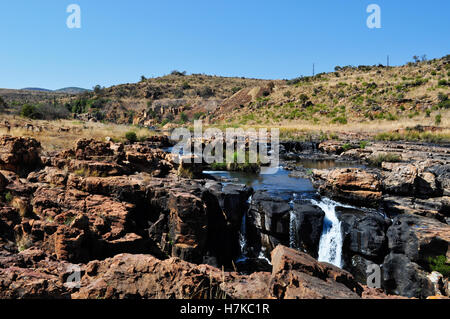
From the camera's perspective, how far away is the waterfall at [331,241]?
7969 millimetres

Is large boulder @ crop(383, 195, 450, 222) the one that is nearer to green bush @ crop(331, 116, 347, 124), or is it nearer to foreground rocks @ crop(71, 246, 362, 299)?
foreground rocks @ crop(71, 246, 362, 299)

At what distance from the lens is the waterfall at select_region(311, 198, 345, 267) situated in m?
7.97

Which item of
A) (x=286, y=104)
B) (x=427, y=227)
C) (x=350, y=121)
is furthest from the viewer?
(x=286, y=104)

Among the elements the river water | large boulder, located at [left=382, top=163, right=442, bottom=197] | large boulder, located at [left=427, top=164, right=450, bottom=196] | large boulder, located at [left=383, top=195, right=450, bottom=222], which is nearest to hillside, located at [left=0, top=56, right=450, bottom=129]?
large boulder, located at [left=427, top=164, right=450, bottom=196]

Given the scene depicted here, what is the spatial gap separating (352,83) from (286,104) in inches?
456

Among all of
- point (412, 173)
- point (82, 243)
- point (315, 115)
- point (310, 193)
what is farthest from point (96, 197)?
point (315, 115)

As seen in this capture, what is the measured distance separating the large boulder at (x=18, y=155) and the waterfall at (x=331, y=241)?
9030mm

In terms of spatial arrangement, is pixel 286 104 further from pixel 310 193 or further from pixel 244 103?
pixel 310 193

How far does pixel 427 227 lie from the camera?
6.97 meters

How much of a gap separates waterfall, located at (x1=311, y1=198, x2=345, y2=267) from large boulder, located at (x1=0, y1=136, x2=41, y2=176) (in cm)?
903

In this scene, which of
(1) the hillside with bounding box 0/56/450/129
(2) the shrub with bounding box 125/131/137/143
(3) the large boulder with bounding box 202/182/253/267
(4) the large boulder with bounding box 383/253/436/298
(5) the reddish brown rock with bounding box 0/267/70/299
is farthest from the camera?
(1) the hillside with bounding box 0/56/450/129

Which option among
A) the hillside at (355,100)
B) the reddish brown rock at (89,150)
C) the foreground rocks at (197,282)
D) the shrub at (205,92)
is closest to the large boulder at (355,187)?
the foreground rocks at (197,282)
